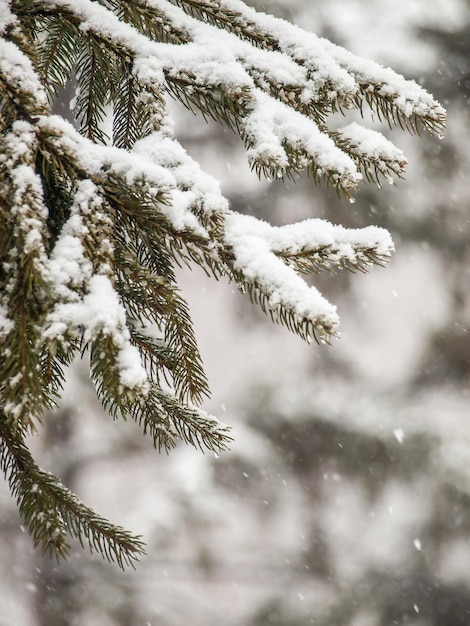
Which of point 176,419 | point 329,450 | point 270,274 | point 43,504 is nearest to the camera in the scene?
point 270,274

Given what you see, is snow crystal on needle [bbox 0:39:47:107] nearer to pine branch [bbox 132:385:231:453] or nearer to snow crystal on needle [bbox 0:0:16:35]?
snow crystal on needle [bbox 0:0:16:35]

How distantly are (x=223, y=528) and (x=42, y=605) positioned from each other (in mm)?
1927

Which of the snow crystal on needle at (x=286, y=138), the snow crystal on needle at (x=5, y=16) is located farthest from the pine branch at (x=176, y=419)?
the snow crystal on needle at (x=5, y=16)

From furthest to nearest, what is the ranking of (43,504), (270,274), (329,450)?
(329,450) < (43,504) < (270,274)

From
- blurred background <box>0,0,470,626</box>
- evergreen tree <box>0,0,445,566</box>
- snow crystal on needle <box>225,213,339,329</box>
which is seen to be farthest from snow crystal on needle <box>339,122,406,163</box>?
blurred background <box>0,0,470,626</box>

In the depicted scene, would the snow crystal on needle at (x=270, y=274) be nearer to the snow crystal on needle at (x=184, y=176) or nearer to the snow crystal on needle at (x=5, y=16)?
the snow crystal on needle at (x=184, y=176)

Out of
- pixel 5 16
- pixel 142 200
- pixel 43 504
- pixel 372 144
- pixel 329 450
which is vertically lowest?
pixel 43 504

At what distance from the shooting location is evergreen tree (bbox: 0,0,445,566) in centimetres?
61

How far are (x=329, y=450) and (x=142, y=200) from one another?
485cm

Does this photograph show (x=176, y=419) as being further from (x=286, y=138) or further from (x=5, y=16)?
(x=5, y=16)

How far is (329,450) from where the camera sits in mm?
5234

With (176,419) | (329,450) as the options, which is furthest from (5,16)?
(329,450)

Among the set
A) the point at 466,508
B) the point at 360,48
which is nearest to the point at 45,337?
the point at 360,48

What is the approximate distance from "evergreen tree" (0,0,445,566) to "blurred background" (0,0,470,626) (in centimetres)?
386
